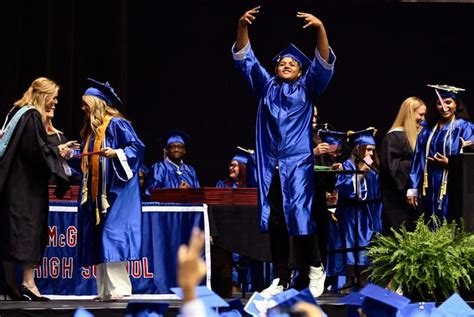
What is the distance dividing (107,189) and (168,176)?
14.5 ft

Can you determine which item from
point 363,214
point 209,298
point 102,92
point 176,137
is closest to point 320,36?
point 102,92

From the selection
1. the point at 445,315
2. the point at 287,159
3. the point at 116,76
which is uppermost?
the point at 116,76

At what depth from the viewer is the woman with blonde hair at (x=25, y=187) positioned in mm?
9555

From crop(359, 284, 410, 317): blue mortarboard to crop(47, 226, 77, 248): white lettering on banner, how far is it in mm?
6095

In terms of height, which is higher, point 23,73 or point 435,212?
point 23,73

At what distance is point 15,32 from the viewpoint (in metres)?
14.4

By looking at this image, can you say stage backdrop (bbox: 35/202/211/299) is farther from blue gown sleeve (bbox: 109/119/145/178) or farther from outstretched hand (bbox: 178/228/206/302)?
outstretched hand (bbox: 178/228/206/302)

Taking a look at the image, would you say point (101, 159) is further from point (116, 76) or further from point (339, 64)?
point (339, 64)

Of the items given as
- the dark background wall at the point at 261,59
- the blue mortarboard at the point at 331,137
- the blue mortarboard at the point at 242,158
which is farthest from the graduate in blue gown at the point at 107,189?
the dark background wall at the point at 261,59

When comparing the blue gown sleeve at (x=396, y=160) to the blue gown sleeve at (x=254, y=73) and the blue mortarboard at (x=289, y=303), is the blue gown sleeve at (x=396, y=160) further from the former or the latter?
the blue mortarboard at (x=289, y=303)

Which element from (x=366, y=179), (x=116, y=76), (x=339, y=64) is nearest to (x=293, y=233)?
(x=366, y=179)

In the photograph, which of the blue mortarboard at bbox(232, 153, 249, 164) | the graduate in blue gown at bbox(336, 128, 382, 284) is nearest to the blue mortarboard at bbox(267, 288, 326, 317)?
the graduate in blue gown at bbox(336, 128, 382, 284)

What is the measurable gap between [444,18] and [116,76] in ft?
15.3

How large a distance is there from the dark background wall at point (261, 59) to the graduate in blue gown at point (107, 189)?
21.3 feet
